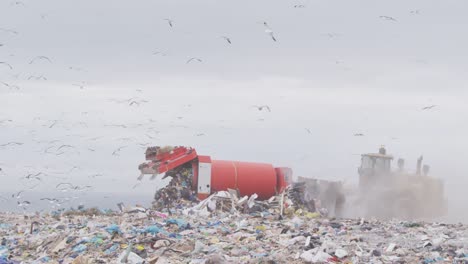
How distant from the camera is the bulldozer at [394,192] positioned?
17.0 m

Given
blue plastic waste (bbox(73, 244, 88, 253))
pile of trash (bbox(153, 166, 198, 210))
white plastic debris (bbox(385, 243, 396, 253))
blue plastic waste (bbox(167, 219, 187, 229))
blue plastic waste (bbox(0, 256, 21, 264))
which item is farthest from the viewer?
pile of trash (bbox(153, 166, 198, 210))

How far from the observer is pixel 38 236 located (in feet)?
31.6

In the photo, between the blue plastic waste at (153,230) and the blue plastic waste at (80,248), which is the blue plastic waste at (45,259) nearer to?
the blue plastic waste at (80,248)

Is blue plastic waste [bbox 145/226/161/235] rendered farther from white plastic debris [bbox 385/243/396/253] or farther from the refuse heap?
white plastic debris [bbox 385/243/396/253]

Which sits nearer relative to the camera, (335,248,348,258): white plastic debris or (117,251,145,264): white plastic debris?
(335,248,348,258): white plastic debris

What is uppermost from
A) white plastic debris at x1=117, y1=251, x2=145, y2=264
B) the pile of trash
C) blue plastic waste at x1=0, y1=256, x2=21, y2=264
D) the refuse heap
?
the pile of trash

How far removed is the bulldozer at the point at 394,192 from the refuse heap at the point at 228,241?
6191 mm

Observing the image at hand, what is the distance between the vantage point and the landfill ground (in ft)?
23.5

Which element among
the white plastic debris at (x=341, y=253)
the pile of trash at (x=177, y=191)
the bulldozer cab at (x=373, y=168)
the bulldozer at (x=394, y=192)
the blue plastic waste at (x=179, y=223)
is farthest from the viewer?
the bulldozer cab at (x=373, y=168)

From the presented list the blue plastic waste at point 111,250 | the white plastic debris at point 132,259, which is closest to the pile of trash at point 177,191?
the blue plastic waste at point 111,250

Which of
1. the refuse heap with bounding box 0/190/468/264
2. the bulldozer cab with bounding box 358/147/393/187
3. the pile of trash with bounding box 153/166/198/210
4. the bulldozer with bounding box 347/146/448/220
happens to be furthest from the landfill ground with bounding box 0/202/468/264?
the bulldozer cab with bounding box 358/147/393/187

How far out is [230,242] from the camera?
8289 millimetres

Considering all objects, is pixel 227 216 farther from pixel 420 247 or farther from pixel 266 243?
pixel 420 247

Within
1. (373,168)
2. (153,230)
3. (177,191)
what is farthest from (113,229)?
(373,168)
